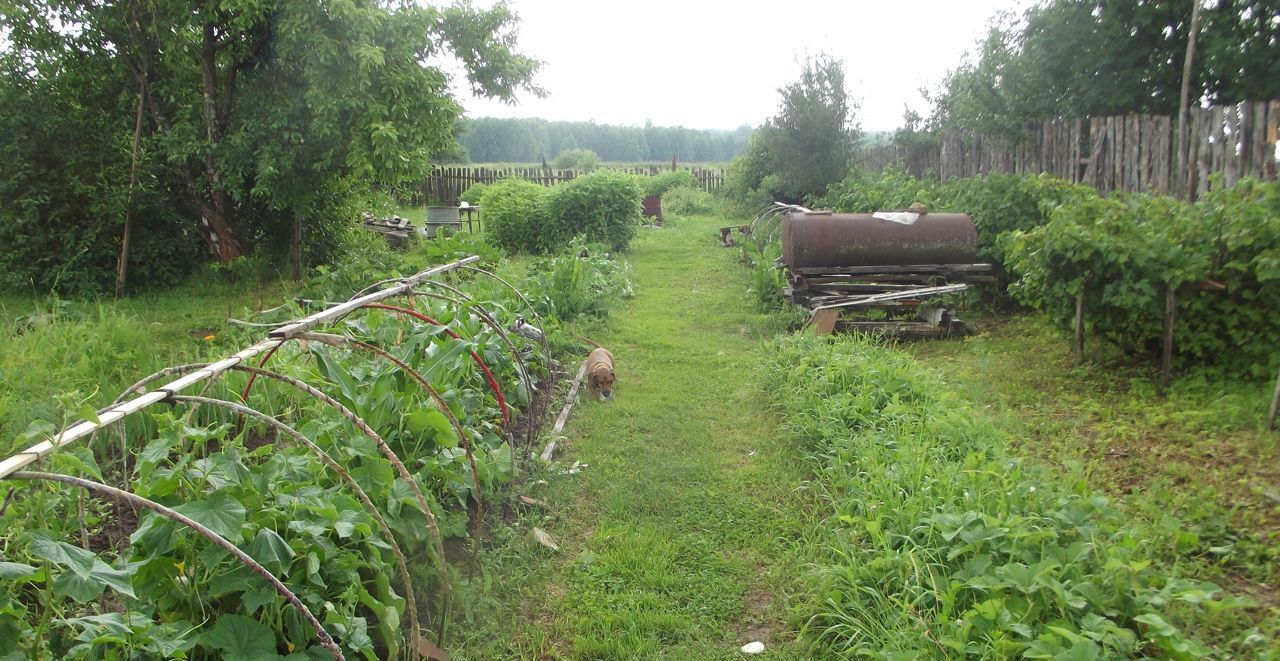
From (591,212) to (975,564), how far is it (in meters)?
12.5

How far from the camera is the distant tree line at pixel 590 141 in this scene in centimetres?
5981

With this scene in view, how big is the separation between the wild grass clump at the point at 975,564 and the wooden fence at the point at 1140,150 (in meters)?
3.67

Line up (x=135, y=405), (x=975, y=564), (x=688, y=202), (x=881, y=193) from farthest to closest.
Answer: (x=688, y=202), (x=881, y=193), (x=975, y=564), (x=135, y=405)

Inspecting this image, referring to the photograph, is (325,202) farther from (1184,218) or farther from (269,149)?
(1184,218)

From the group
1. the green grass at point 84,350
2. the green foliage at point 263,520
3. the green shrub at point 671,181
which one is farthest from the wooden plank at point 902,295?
the green shrub at point 671,181

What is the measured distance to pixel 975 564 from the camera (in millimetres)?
3295

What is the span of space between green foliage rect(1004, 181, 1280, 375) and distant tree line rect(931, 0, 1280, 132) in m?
4.91

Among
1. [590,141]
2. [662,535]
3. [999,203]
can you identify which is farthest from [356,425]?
[590,141]

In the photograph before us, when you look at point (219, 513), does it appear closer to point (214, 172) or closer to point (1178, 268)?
point (1178, 268)

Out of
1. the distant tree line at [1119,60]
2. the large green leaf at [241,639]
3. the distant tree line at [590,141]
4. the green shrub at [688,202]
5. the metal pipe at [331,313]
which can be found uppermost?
the distant tree line at [590,141]

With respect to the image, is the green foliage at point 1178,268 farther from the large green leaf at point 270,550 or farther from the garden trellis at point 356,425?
the large green leaf at point 270,550

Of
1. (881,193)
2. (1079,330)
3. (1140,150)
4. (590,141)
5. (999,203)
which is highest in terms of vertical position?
(590,141)

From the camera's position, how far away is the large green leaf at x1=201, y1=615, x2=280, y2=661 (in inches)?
99.3

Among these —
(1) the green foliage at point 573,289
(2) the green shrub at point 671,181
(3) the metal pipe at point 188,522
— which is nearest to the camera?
(3) the metal pipe at point 188,522
